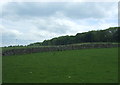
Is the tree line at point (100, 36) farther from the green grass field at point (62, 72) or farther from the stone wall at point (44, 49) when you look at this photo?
the green grass field at point (62, 72)

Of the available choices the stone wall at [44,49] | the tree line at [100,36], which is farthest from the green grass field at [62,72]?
the tree line at [100,36]

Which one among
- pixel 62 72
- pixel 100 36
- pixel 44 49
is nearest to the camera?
pixel 62 72

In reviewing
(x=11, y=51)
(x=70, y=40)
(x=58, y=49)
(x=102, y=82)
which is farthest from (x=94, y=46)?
(x=70, y=40)

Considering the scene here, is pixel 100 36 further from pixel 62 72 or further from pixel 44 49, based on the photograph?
pixel 62 72

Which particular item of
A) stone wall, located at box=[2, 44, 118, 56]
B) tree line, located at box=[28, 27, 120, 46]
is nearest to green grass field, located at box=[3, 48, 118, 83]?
stone wall, located at box=[2, 44, 118, 56]

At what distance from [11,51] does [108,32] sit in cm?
6915

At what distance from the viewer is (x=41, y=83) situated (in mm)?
11336

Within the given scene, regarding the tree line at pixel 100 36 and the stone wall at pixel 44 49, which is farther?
the tree line at pixel 100 36

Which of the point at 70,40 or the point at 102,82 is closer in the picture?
the point at 102,82

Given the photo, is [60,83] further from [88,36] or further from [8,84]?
[88,36]

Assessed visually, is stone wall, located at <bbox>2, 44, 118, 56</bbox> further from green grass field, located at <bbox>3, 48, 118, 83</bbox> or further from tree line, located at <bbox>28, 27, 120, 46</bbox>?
tree line, located at <bbox>28, 27, 120, 46</bbox>

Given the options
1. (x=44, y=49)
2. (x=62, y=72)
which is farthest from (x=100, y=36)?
(x=62, y=72)

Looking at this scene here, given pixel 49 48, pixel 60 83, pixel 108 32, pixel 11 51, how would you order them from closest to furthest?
1. pixel 60 83
2. pixel 11 51
3. pixel 49 48
4. pixel 108 32

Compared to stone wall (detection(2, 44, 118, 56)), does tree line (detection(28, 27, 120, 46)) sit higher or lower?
higher
